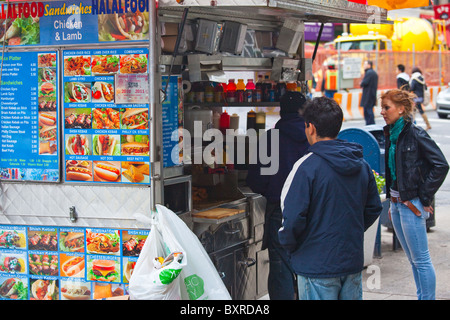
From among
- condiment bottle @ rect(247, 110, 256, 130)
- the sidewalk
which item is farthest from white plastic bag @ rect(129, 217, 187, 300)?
condiment bottle @ rect(247, 110, 256, 130)

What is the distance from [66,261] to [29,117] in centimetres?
109

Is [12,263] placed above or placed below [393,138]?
below

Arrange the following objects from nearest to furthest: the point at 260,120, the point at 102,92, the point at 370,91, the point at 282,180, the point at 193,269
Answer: the point at 193,269 → the point at 102,92 → the point at 282,180 → the point at 260,120 → the point at 370,91

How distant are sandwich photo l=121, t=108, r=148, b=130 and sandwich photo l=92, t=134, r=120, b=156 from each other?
12 centimetres

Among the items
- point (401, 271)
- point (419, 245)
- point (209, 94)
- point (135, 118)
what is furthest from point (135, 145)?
point (401, 271)

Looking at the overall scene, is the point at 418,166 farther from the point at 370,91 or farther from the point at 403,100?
the point at 370,91

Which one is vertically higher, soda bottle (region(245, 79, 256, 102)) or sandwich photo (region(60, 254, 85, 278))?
soda bottle (region(245, 79, 256, 102))

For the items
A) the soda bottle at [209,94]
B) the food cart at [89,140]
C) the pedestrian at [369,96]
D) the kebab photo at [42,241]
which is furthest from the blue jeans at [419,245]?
the pedestrian at [369,96]

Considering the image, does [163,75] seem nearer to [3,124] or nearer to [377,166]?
[3,124]

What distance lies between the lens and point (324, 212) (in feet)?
11.6

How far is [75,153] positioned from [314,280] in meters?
2.03

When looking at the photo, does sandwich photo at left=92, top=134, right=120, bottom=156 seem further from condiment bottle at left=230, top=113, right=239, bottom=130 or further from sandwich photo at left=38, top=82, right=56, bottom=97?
condiment bottle at left=230, top=113, right=239, bottom=130

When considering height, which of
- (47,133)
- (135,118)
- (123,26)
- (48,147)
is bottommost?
(48,147)

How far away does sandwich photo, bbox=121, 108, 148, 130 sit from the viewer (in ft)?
14.5
